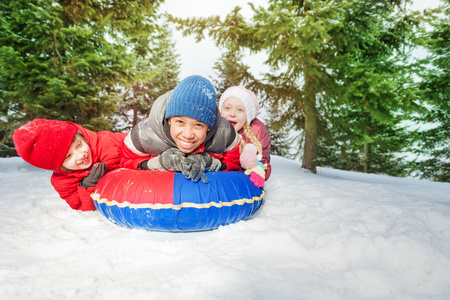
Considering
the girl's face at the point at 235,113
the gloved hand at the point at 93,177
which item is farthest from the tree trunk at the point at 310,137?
the gloved hand at the point at 93,177

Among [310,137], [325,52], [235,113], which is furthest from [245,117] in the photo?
[310,137]

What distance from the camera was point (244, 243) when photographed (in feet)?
5.17

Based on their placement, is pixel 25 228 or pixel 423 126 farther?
pixel 423 126

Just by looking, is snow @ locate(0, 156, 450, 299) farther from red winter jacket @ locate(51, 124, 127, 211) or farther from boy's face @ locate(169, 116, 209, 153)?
boy's face @ locate(169, 116, 209, 153)

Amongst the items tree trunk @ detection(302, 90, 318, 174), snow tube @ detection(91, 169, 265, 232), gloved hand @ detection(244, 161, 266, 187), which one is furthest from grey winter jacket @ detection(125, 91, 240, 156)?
tree trunk @ detection(302, 90, 318, 174)

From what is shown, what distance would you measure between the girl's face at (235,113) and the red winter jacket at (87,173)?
1.31 m

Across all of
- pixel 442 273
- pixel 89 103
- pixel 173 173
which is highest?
pixel 89 103

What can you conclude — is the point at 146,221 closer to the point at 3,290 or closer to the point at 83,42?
the point at 3,290

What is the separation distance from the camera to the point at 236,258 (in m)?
1.37

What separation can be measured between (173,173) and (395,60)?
758cm

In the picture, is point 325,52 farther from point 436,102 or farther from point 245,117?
point 245,117

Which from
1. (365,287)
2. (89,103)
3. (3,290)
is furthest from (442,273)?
(89,103)

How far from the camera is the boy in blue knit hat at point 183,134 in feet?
6.00

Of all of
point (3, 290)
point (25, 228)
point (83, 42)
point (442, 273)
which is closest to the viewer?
point (3, 290)
